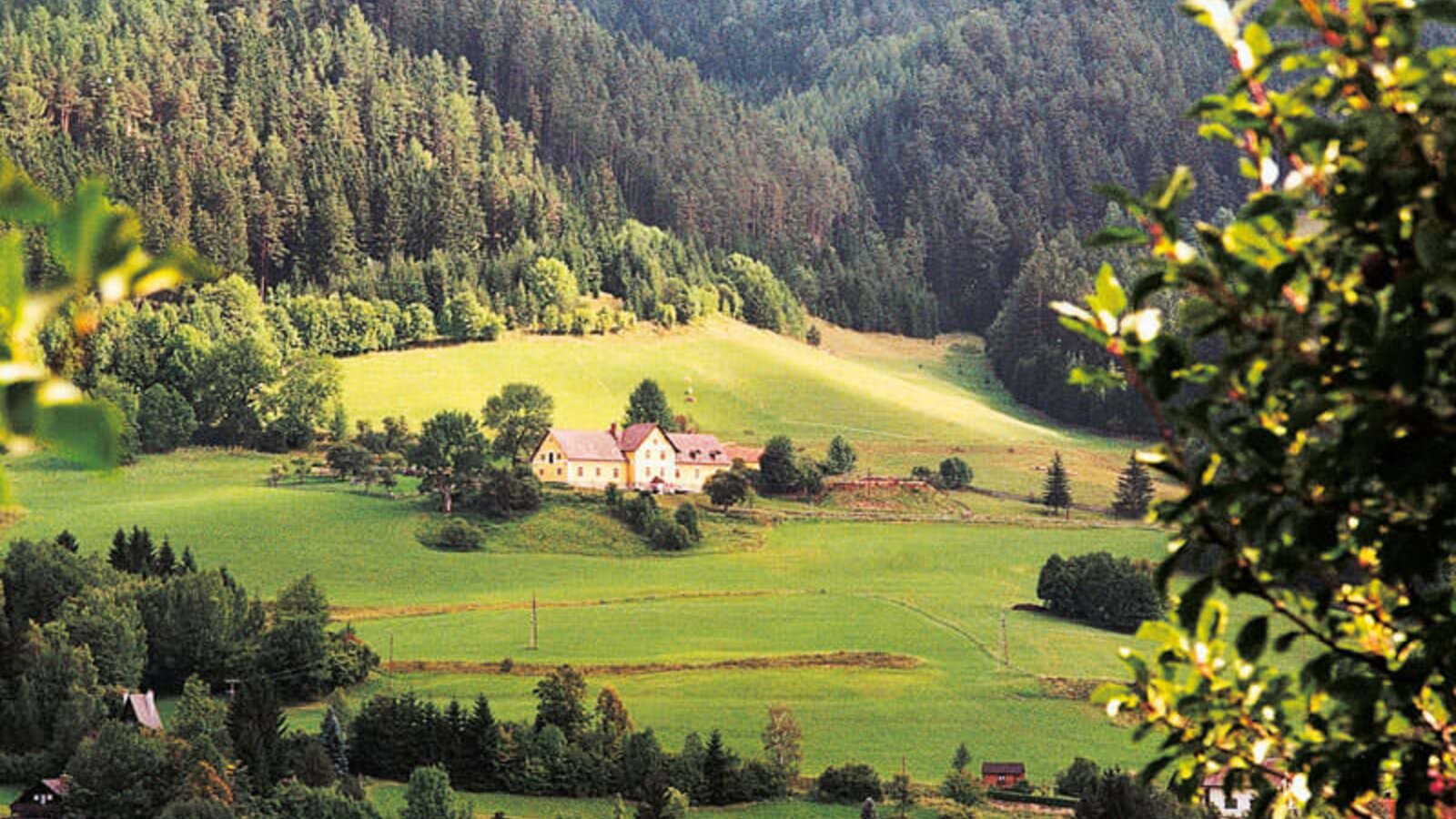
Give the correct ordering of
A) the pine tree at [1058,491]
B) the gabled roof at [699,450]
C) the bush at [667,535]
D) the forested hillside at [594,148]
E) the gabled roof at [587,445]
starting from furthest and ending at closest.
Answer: the forested hillside at [594,148]
the pine tree at [1058,491]
the gabled roof at [699,450]
the gabled roof at [587,445]
the bush at [667,535]

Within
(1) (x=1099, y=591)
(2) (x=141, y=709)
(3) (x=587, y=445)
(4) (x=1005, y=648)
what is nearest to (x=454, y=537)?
(3) (x=587, y=445)

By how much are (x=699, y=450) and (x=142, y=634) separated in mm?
25888

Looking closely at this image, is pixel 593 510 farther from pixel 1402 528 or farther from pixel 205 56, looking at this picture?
pixel 1402 528

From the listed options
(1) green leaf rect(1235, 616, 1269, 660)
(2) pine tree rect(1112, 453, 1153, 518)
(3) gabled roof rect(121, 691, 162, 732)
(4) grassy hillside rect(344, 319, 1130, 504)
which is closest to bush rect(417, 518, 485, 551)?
(4) grassy hillside rect(344, 319, 1130, 504)

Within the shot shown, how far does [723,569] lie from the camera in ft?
226

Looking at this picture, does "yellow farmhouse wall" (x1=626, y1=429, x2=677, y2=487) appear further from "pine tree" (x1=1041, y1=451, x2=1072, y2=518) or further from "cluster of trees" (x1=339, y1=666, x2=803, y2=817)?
"cluster of trees" (x1=339, y1=666, x2=803, y2=817)

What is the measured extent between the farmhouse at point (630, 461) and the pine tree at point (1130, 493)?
17850 millimetres

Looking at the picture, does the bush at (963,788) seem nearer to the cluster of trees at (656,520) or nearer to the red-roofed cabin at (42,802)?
the red-roofed cabin at (42,802)

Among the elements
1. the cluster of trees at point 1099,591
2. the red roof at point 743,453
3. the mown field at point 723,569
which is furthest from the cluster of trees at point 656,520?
the cluster of trees at point 1099,591

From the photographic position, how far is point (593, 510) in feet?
237

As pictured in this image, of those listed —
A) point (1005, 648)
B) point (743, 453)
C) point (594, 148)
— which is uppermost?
point (594, 148)

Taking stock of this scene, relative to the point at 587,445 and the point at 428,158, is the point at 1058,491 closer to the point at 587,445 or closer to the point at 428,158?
the point at 587,445

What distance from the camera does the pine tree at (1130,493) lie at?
77.6 meters

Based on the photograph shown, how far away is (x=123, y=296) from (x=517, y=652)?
5987cm
